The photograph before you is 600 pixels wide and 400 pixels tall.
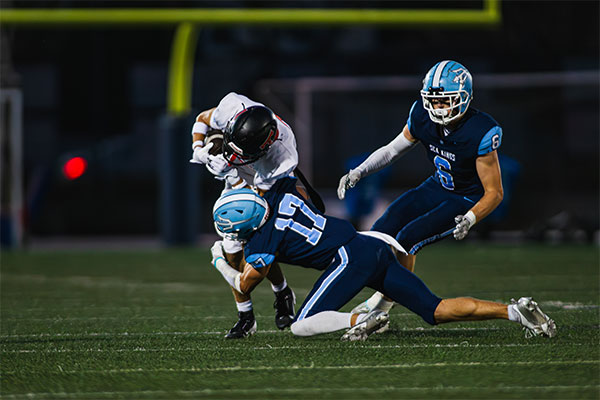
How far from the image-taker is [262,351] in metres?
4.13

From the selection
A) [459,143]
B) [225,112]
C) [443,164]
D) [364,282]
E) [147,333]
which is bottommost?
[147,333]

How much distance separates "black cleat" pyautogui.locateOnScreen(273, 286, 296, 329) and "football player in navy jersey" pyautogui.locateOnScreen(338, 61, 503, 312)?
14.2 inches

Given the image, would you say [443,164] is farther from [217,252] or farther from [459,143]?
[217,252]

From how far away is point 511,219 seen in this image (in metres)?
13.7

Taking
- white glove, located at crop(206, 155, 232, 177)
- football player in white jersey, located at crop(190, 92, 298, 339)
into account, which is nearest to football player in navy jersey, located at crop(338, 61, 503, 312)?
football player in white jersey, located at crop(190, 92, 298, 339)

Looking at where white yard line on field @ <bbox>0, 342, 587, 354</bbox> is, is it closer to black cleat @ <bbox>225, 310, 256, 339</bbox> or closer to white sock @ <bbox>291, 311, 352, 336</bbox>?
white sock @ <bbox>291, 311, 352, 336</bbox>

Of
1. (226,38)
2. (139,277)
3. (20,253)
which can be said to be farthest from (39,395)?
(226,38)

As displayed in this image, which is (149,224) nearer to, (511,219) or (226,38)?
(226,38)

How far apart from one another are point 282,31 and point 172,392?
12.2 meters

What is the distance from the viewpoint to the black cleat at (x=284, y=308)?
4.86 metres

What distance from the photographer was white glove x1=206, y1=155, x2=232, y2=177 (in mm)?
4988

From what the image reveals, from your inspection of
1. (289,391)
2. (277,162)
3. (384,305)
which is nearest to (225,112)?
(277,162)

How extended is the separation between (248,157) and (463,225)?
3.52 feet

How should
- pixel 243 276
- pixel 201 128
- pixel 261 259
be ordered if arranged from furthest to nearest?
pixel 201 128, pixel 243 276, pixel 261 259
